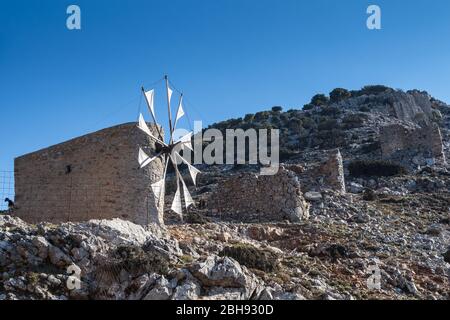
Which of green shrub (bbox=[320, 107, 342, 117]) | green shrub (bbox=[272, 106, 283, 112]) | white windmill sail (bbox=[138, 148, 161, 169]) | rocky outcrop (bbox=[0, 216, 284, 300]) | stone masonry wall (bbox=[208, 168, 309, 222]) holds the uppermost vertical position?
green shrub (bbox=[272, 106, 283, 112])

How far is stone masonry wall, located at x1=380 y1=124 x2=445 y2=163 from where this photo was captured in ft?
121

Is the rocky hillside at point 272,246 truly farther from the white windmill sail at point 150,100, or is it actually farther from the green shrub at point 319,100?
the green shrub at point 319,100

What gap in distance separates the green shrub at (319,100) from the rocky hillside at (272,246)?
29231 mm

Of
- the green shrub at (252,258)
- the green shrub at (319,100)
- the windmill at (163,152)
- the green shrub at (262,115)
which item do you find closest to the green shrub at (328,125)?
the green shrub at (262,115)

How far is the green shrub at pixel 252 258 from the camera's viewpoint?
14642 millimetres

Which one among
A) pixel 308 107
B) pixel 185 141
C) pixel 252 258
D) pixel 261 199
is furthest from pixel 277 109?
pixel 252 258

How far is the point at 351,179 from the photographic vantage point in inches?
1335

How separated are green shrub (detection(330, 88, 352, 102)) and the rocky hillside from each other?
2880cm

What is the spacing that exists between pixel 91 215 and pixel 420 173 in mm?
22518

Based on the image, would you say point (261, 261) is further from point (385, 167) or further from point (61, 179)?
point (385, 167)

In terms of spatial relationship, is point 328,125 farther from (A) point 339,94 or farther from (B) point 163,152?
(B) point 163,152

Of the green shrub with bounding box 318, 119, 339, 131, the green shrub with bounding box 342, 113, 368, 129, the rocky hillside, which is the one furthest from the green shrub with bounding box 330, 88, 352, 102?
the rocky hillside

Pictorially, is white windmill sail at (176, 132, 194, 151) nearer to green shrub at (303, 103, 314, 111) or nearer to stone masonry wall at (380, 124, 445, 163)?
stone masonry wall at (380, 124, 445, 163)
